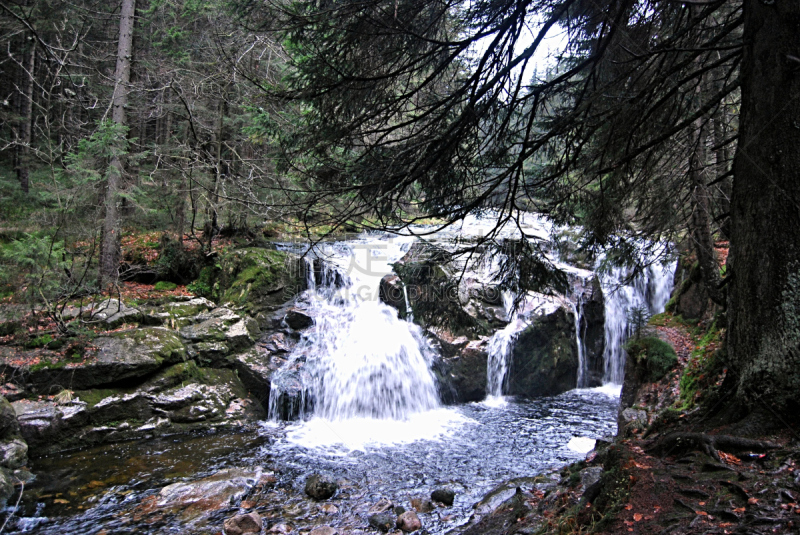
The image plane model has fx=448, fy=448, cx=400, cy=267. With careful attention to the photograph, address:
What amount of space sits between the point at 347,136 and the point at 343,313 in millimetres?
7477

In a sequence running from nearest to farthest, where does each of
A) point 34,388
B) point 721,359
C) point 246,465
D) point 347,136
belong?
point 347,136, point 721,359, point 246,465, point 34,388

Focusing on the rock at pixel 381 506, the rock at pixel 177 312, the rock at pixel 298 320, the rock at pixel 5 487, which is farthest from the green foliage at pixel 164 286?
the rock at pixel 381 506

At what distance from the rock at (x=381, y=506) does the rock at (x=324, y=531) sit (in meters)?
0.58

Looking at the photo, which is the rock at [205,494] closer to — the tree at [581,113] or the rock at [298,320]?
the tree at [581,113]

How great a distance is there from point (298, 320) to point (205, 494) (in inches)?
206

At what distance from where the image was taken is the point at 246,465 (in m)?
6.73

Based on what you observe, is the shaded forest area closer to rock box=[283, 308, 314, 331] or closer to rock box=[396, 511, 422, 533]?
rock box=[396, 511, 422, 533]

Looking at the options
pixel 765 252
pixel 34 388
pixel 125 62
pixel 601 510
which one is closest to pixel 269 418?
pixel 34 388

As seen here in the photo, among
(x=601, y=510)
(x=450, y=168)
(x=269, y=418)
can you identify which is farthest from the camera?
(x=269, y=418)

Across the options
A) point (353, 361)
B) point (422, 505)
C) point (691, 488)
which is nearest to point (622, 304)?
point (353, 361)

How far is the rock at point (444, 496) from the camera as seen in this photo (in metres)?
5.76

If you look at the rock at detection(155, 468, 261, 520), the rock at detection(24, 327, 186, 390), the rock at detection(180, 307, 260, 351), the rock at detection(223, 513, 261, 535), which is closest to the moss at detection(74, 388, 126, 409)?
the rock at detection(24, 327, 186, 390)

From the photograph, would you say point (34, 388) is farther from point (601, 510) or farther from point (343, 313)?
point (601, 510)

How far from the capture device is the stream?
18.0ft
